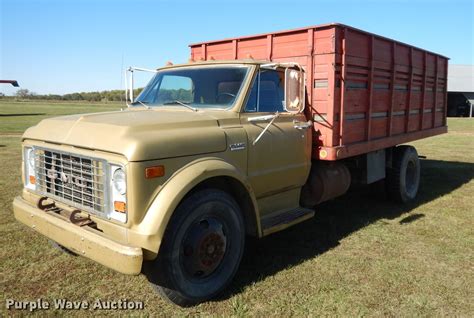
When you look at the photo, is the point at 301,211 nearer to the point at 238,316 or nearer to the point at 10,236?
the point at 238,316

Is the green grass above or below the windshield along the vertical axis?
below

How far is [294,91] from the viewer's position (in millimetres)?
4293

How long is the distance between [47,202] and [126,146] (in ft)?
4.52

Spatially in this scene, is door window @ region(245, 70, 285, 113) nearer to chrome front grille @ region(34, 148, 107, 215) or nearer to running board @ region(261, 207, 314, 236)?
running board @ region(261, 207, 314, 236)

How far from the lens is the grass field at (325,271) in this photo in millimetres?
3604

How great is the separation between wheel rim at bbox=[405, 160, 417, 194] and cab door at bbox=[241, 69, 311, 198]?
132 inches

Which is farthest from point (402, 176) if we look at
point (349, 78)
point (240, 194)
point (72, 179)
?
point (72, 179)

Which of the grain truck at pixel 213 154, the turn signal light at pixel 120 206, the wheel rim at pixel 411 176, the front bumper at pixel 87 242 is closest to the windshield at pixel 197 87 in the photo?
the grain truck at pixel 213 154

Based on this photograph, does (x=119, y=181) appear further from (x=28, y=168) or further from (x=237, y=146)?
(x=28, y=168)

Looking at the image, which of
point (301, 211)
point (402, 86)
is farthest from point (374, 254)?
point (402, 86)

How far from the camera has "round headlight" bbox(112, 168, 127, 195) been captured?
3141 millimetres

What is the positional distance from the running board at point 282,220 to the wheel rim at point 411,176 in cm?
343

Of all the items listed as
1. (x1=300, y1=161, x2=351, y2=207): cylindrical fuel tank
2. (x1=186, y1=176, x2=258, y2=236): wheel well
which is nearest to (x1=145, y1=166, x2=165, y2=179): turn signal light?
(x1=186, y1=176, x2=258, y2=236): wheel well

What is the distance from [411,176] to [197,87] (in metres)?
4.85
